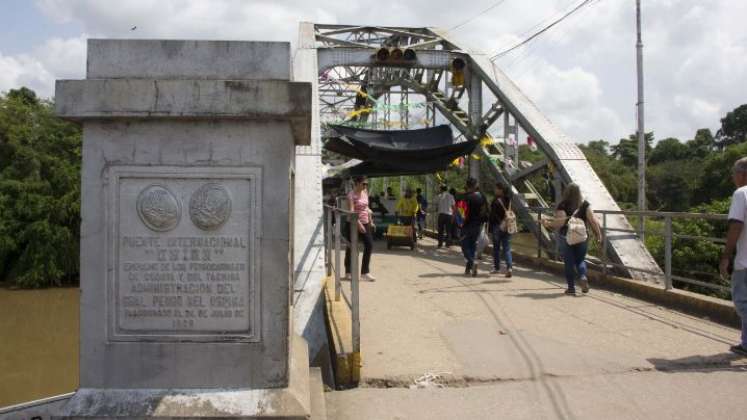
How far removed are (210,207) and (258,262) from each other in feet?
1.23

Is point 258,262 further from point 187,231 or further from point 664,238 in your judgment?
point 664,238

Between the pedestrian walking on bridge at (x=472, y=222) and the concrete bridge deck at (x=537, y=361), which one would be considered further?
the pedestrian walking on bridge at (x=472, y=222)

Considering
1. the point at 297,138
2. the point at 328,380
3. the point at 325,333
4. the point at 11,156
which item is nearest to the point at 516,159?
the point at 325,333

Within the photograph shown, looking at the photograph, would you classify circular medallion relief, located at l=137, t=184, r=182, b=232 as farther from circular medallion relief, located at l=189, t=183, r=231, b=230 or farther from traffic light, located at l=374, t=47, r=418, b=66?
traffic light, located at l=374, t=47, r=418, b=66

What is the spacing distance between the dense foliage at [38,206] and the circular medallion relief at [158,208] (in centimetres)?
2124

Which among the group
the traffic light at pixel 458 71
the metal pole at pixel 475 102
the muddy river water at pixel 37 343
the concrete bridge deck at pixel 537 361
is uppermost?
the traffic light at pixel 458 71

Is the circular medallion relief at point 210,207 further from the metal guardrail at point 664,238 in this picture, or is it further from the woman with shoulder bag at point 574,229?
the woman with shoulder bag at point 574,229

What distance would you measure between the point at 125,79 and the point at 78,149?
919 inches

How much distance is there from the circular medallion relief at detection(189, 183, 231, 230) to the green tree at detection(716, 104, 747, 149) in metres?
68.0

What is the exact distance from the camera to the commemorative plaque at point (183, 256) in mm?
3154

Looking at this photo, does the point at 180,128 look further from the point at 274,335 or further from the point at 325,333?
the point at 325,333

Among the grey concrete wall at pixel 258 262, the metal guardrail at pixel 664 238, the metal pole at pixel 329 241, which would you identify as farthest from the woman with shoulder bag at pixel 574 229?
the grey concrete wall at pixel 258 262

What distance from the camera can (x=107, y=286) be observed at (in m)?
3.15

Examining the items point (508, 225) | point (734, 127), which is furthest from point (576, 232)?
point (734, 127)
